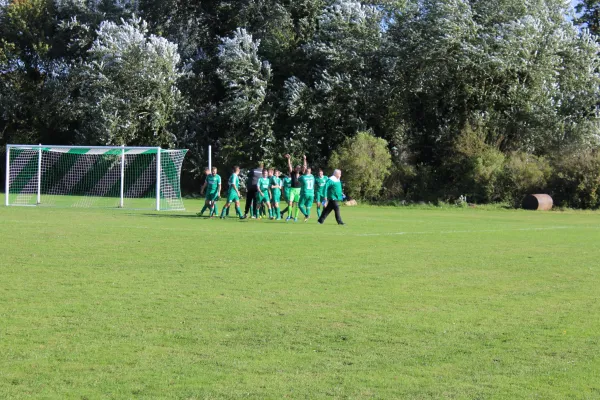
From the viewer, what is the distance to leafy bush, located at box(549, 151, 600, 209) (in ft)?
135

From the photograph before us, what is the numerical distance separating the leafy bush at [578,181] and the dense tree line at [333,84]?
0.08 meters

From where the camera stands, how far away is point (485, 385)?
6.84 m

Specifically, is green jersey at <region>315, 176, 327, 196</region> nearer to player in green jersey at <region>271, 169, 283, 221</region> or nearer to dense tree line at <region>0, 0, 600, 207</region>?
player in green jersey at <region>271, 169, 283, 221</region>

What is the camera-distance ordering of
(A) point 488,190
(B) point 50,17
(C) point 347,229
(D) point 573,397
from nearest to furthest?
(D) point 573,397, (C) point 347,229, (A) point 488,190, (B) point 50,17

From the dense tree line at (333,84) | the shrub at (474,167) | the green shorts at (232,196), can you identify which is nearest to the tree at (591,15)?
the dense tree line at (333,84)

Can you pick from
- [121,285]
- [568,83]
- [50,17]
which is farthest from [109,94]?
[121,285]

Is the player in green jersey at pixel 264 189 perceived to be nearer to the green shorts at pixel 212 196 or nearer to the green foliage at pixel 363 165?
the green shorts at pixel 212 196

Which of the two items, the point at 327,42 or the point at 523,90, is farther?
the point at 327,42

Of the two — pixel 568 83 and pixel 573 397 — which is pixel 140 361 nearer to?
pixel 573 397

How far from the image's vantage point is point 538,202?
40.1 metres

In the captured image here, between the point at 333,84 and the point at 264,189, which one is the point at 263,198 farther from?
the point at 333,84

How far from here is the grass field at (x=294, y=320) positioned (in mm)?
6848

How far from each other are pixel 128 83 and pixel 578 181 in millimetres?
25665

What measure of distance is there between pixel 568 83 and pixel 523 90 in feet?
8.19
